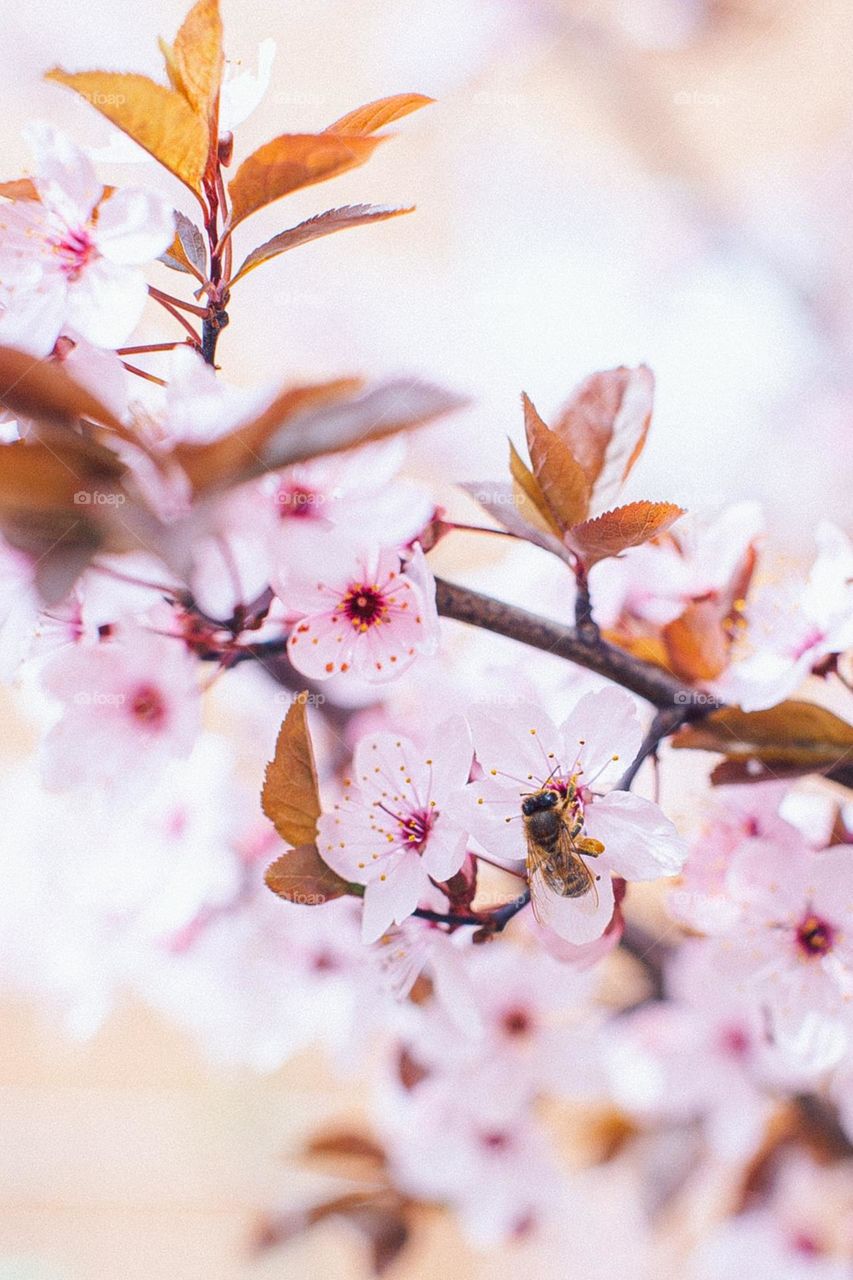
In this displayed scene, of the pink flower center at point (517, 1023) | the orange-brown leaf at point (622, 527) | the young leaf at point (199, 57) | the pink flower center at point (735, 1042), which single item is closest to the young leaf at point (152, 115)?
the young leaf at point (199, 57)

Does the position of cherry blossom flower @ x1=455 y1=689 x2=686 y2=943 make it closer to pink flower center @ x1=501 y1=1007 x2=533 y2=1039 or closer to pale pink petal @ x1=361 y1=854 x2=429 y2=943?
pale pink petal @ x1=361 y1=854 x2=429 y2=943

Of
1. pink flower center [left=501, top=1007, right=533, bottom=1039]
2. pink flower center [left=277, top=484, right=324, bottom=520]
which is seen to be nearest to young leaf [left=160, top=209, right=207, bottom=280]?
pink flower center [left=277, top=484, right=324, bottom=520]

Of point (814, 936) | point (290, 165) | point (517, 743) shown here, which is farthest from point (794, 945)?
point (290, 165)

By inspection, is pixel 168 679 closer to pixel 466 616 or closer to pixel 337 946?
pixel 466 616

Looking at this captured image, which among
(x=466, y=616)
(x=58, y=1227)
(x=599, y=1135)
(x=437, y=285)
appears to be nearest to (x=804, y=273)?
(x=437, y=285)

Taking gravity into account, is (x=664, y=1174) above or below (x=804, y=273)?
below

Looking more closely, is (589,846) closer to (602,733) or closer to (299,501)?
(602,733)
